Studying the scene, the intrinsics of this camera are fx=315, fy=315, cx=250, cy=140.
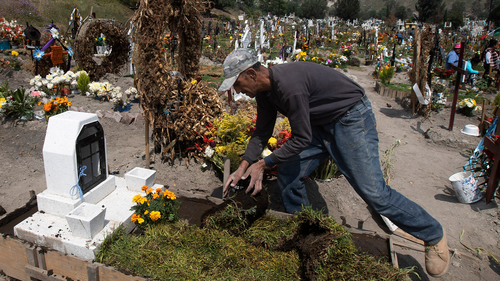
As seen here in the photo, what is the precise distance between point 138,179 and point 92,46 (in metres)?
7.59

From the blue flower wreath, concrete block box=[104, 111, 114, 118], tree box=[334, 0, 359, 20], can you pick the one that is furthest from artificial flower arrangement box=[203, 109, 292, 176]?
tree box=[334, 0, 359, 20]

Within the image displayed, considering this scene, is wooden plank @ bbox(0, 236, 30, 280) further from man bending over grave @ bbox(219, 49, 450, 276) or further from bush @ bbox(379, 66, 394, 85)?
bush @ bbox(379, 66, 394, 85)

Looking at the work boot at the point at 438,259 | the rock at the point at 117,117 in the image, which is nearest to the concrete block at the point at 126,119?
the rock at the point at 117,117

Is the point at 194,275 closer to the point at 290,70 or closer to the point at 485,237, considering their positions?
the point at 290,70

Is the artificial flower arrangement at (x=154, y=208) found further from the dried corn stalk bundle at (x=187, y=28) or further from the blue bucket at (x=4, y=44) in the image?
Result: the blue bucket at (x=4, y=44)

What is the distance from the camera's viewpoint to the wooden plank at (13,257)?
236cm

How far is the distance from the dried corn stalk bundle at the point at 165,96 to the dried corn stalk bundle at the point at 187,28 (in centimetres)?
6

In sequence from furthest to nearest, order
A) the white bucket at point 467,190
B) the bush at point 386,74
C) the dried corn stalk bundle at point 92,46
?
the bush at point 386,74
the dried corn stalk bundle at point 92,46
the white bucket at point 467,190

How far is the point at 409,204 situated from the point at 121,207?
2512mm

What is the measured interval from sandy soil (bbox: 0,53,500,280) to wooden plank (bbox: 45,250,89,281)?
4.05 feet

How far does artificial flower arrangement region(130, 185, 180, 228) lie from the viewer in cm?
259

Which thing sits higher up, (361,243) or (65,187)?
(65,187)

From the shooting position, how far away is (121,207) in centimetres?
298

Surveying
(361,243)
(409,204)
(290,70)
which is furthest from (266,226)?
(290,70)
